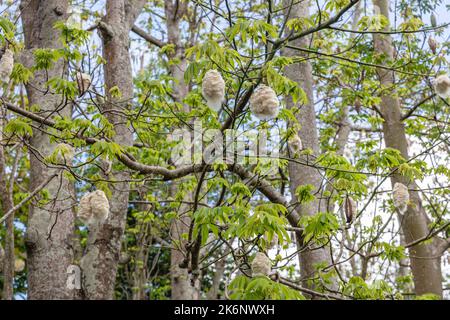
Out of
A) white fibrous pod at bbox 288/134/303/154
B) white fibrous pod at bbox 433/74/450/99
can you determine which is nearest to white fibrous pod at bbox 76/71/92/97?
white fibrous pod at bbox 288/134/303/154

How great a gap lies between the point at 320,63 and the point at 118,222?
275cm

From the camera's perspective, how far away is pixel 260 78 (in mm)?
2443

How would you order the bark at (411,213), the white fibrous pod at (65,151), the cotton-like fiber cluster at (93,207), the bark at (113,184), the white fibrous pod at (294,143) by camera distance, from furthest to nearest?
the bark at (411,213) → the bark at (113,184) → the white fibrous pod at (294,143) → the white fibrous pod at (65,151) → the cotton-like fiber cluster at (93,207)

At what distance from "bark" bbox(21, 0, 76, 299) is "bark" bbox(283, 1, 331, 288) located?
1.73 meters

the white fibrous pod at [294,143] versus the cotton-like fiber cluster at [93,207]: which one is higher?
the white fibrous pod at [294,143]

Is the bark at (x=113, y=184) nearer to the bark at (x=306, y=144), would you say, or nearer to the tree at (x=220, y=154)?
the tree at (x=220, y=154)

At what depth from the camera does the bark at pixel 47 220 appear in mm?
3648

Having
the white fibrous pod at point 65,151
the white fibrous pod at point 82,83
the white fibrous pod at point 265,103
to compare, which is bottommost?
the white fibrous pod at point 265,103

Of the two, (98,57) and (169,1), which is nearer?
(98,57)

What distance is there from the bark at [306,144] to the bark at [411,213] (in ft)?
4.29

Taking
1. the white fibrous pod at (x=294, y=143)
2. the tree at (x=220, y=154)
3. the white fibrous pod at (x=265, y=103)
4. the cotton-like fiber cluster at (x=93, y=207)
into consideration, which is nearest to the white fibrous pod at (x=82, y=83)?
the tree at (x=220, y=154)
